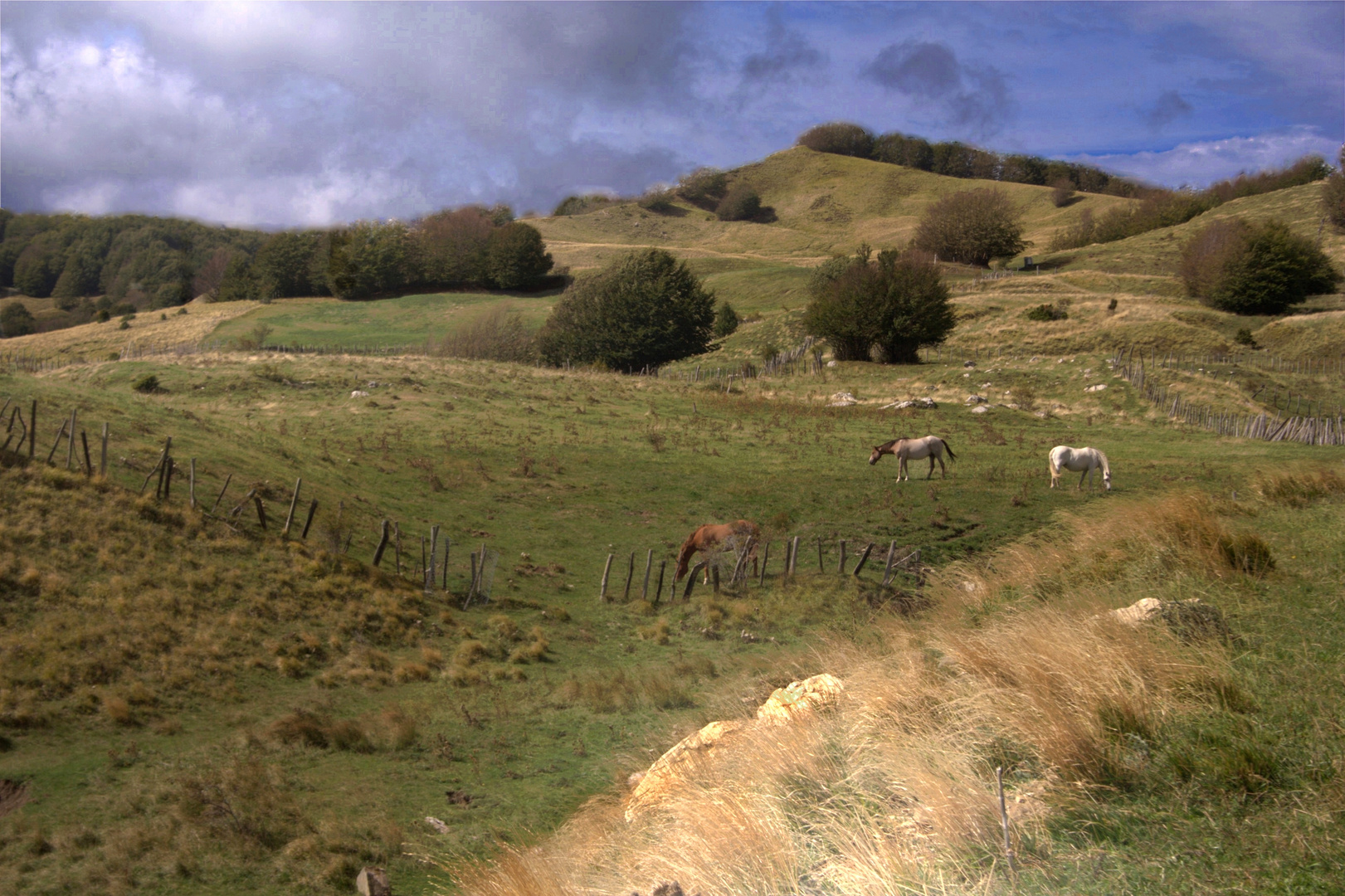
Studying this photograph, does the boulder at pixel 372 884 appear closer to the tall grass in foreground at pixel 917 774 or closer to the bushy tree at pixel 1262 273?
the tall grass in foreground at pixel 917 774

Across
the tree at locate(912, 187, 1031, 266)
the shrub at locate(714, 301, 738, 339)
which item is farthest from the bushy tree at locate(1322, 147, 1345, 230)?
the shrub at locate(714, 301, 738, 339)

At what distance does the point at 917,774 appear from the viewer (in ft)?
17.4

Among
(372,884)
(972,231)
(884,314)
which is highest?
(972,231)

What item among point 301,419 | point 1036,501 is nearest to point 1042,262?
point 1036,501

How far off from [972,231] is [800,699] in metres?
93.8

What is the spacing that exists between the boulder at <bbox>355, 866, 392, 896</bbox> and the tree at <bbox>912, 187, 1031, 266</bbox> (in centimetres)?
9549

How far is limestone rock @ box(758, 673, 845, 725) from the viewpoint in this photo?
24.2 feet

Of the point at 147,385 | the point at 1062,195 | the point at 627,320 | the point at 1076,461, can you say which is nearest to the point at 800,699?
the point at 1076,461

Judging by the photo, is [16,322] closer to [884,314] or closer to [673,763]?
[884,314]

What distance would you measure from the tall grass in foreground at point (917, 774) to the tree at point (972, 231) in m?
92.3

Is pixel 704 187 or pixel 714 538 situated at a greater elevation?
pixel 704 187

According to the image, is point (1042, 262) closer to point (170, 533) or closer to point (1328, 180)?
point (1328, 180)

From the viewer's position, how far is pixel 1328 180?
274 ft

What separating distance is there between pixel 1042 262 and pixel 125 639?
90.2 m
